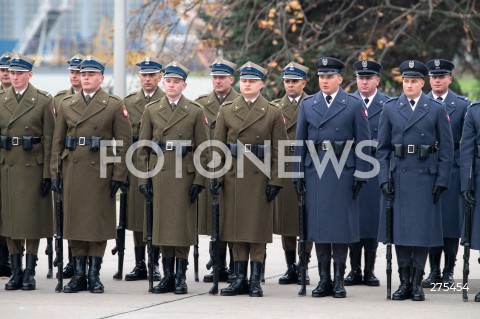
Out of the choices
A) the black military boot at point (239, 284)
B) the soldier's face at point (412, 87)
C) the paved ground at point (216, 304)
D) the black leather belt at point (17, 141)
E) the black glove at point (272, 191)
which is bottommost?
the paved ground at point (216, 304)

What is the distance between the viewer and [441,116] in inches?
406

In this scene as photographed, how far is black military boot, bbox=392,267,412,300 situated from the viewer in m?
10.3

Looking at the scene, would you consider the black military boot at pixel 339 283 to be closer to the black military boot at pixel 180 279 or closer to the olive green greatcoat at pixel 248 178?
the olive green greatcoat at pixel 248 178

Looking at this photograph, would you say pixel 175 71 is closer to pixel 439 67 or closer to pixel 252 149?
pixel 252 149

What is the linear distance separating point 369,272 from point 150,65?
2964mm

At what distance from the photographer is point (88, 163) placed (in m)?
10.8

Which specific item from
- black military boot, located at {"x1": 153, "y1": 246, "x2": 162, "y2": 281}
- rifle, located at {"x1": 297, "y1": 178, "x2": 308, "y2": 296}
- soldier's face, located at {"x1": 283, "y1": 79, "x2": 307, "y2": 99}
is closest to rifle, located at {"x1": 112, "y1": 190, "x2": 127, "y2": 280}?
black military boot, located at {"x1": 153, "y1": 246, "x2": 162, "y2": 281}

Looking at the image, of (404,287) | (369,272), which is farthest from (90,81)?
(404,287)

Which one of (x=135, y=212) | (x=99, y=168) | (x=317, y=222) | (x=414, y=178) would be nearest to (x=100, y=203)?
(x=99, y=168)

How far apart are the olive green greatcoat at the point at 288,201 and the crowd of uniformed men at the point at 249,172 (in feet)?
0.28

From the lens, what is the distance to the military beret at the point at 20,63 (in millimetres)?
11094

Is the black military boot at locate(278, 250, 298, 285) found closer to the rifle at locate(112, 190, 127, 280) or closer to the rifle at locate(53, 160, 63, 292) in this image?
the rifle at locate(112, 190, 127, 280)

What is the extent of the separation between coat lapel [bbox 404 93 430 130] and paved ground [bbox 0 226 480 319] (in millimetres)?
1527

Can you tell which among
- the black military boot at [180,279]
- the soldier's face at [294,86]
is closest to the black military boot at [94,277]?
the black military boot at [180,279]
